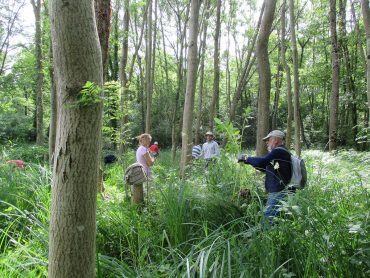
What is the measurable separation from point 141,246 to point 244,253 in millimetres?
1120

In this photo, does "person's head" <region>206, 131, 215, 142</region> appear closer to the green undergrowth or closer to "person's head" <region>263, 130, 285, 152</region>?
the green undergrowth

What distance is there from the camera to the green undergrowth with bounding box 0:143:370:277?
228cm

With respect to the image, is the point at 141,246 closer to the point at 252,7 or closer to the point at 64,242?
the point at 64,242

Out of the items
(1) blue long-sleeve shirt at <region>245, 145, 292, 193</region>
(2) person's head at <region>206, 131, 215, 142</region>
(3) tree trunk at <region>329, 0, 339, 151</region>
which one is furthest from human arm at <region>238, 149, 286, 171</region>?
(3) tree trunk at <region>329, 0, 339, 151</region>

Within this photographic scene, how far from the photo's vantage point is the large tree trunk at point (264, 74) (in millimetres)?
6227

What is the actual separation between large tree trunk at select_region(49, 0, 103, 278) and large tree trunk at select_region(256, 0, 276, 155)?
495cm

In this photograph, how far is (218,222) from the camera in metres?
3.58

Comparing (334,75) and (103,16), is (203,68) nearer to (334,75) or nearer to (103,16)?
(334,75)

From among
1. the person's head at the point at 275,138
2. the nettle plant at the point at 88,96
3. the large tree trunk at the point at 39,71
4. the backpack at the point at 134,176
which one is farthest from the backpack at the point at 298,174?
the large tree trunk at the point at 39,71

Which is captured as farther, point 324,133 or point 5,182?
point 324,133

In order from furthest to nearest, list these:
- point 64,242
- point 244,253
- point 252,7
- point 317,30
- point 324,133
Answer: point 324,133 < point 252,7 < point 317,30 < point 244,253 < point 64,242

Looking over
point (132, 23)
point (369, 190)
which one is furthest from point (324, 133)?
point (369, 190)

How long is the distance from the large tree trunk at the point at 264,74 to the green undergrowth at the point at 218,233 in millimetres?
1863

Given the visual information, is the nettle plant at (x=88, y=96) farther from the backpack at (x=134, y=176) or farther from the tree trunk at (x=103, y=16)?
the tree trunk at (x=103, y=16)
